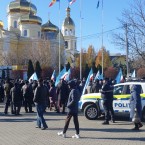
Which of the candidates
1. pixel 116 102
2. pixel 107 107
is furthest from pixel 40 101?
pixel 116 102

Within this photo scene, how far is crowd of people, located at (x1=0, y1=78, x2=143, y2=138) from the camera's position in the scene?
10633mm

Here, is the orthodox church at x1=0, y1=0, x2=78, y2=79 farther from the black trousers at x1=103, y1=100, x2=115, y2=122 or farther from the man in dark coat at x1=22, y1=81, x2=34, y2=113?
the black trousers at x1=103, y1=100, x2=115, y2=122

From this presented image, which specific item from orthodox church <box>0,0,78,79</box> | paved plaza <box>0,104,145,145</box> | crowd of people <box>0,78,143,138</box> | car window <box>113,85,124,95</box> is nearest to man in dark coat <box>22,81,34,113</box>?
crowd of people <box>0,78,143,138</box>

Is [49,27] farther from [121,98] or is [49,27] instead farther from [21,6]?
[121,98]

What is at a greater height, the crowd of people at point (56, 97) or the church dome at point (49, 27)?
the church dome at point (49, 27)

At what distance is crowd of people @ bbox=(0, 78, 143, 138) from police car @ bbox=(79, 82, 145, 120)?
1.67ft

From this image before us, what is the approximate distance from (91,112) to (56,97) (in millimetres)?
4127

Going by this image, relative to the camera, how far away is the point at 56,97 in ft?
61.8

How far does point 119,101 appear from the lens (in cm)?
1445

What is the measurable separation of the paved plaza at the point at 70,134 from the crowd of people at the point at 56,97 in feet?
1.34

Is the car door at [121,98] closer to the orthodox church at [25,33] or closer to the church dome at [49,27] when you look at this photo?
the orthodox church at [25,33]

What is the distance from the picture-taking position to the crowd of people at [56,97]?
10.6m

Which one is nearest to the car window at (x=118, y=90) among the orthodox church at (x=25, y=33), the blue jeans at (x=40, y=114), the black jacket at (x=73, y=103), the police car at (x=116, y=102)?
the police car at (x=116, y=102)

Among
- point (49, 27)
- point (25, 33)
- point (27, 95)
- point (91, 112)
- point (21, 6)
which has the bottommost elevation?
point (91, 112)
